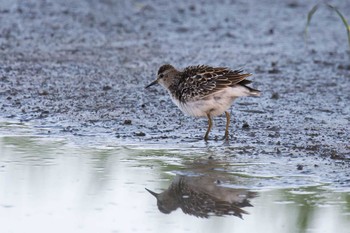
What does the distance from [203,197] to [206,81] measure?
95.4 inches

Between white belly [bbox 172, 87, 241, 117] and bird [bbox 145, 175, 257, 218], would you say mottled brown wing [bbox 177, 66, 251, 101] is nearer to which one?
white belly [bbox 172, 87, 241, 117]

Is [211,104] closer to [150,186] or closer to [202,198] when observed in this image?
[150,186]

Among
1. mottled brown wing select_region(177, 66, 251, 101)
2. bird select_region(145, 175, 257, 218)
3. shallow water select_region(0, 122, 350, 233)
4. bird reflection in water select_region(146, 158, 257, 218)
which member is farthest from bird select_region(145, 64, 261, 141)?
bird select_region(145, 175, 257, 218)

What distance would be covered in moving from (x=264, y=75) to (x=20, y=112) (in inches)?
146

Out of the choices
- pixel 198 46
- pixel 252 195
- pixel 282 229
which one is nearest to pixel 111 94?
pixel 198 46

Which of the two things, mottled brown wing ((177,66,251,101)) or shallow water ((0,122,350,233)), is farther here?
mottled brown wing ((177,66,251,101))

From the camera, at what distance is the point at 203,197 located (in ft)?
23.1

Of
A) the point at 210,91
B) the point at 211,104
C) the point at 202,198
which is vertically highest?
the point at 210,91

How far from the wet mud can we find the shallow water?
43 cm

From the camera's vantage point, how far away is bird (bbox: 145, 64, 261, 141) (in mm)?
9109

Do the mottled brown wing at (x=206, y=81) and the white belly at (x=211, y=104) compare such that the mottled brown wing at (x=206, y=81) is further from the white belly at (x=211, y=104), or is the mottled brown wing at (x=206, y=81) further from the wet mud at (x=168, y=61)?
the wet mud at (x=168, y=61)

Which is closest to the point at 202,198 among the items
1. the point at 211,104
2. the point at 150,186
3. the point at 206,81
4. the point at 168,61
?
the point at 150,186

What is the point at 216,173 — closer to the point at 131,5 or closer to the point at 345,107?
the point at 345,107

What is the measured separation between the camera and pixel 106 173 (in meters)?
7.66
